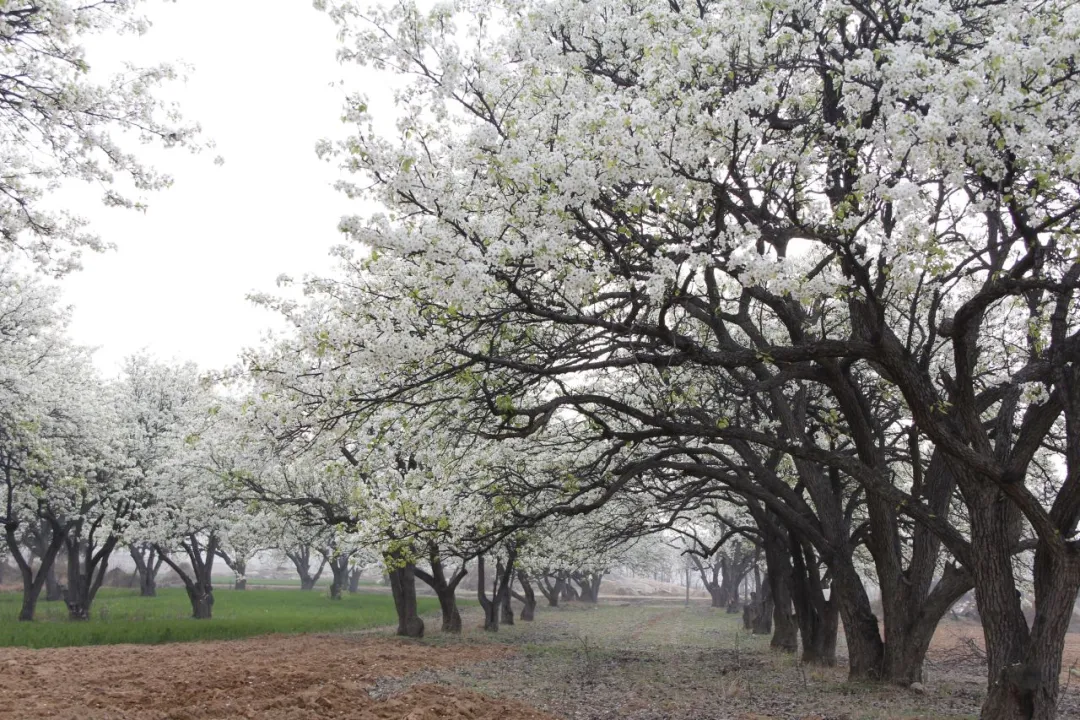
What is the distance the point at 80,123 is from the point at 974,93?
29.4 feet

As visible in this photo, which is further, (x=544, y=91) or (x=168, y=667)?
(x=168, y=667)

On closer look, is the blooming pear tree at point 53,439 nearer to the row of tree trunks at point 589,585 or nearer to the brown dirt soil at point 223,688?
the brown dirt soil at point 223,688

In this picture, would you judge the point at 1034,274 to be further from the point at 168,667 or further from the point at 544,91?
the point at 168,667

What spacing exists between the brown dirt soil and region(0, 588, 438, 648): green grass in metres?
3.91

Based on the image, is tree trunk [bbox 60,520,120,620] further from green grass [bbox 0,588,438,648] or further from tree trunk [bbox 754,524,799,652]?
tree trunk [bbox 754,524,799,652]

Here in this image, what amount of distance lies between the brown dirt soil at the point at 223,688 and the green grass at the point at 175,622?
154 inches

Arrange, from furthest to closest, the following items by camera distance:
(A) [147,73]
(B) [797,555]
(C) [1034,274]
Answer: (B) [797,555], (A) [147,73], (C) [1034,274]

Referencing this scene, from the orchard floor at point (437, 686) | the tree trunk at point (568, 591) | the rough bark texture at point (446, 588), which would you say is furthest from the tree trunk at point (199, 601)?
the tree trunk at point (568, 591)

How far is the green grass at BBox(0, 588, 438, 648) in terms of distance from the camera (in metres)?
19.9

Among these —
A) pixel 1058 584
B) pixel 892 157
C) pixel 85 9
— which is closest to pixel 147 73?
pixel 85 9

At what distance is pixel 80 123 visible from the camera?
866cm

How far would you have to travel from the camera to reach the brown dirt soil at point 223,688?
8883 mm

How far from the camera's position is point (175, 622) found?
80.6 ft

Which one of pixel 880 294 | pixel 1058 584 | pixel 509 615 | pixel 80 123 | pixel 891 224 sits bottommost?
pixel 509 615
